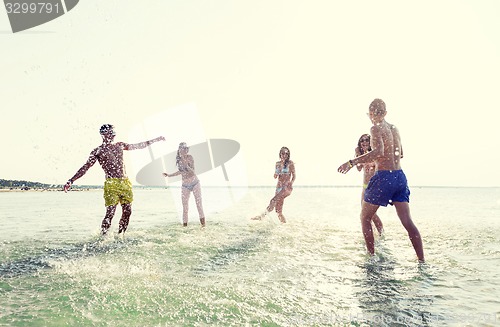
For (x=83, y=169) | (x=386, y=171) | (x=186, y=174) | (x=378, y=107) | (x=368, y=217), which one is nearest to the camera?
(x=386, y=171)

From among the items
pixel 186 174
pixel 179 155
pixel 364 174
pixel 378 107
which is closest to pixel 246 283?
pixel 378 107

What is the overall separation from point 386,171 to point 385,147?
376 millimetres

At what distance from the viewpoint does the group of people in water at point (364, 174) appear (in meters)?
5.27

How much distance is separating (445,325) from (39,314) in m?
3.57

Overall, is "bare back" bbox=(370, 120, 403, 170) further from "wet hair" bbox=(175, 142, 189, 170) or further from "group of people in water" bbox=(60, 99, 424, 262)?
"wet hair" bbox=(175, 142, 189, 170)

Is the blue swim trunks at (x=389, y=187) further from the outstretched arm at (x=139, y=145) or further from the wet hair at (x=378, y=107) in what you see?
the outstretched arm at (x=139, y=145)

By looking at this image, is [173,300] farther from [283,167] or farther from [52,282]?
[283,167]

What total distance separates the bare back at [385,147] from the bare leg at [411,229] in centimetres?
63

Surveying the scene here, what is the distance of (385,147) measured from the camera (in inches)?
210

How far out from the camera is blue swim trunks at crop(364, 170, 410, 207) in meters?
5.27

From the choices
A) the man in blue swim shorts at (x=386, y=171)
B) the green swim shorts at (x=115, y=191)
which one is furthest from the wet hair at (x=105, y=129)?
the man in blue swim shorts at (x=386, y=171)

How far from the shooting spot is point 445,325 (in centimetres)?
286

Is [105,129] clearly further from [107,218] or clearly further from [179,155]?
[179,155]

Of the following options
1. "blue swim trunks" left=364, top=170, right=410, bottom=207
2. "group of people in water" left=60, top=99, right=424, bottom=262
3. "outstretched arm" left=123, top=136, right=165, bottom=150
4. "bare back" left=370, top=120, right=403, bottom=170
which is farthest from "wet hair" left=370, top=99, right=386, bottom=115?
"outstretched arm" left=123, top=136, right=165, bottom=150
